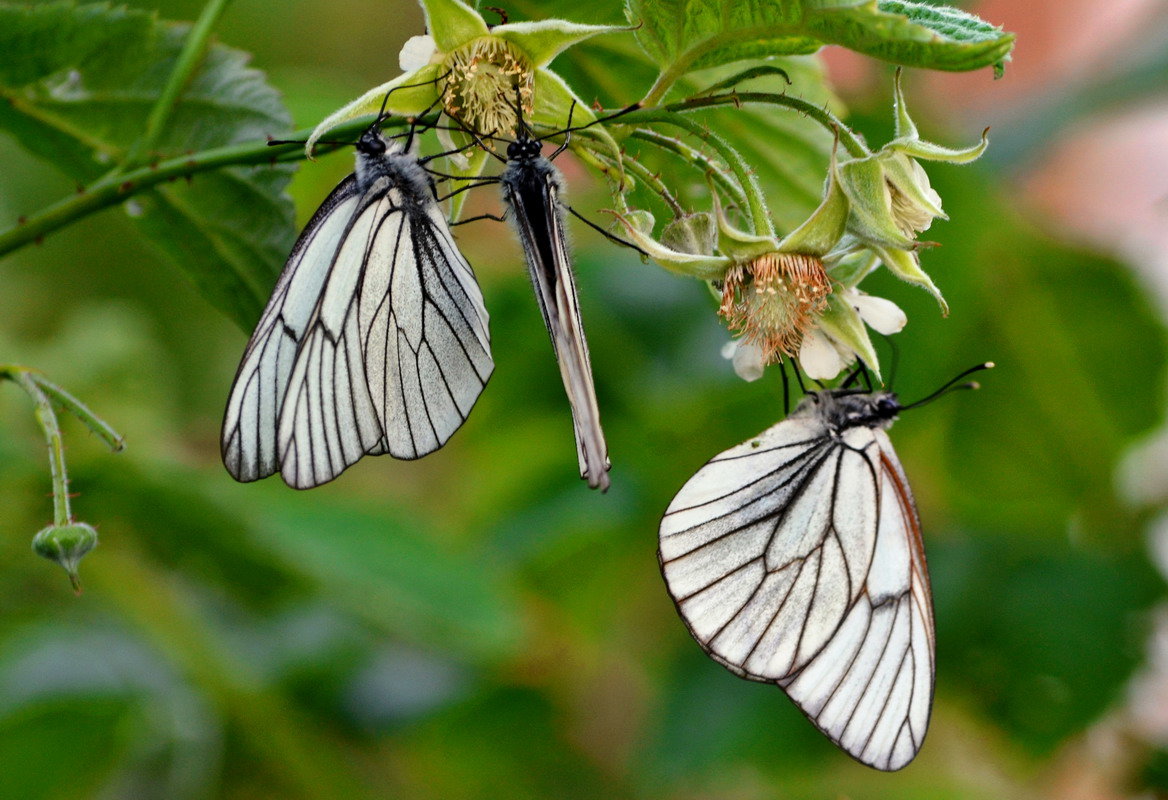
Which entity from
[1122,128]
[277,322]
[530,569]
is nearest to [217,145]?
[277,322]

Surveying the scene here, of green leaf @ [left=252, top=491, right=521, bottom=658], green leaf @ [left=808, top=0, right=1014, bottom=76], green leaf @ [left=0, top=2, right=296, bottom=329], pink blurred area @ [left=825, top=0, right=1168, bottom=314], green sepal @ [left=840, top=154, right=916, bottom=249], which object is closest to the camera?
green leaf @ [left=808, top=0, right=1014, bottom=76]

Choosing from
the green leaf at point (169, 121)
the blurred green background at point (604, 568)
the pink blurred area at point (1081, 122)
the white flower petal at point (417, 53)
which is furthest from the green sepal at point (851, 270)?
the pink blurred area at point (1081, 122)

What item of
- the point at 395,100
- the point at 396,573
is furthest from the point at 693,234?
the point at 396,573

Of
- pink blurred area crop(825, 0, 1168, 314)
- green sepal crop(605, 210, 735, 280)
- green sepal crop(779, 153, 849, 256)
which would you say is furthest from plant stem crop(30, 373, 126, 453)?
pink blurred area crop(825, 0, 1168, 314)

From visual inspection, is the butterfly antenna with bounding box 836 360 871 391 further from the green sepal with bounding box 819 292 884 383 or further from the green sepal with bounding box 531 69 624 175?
the green sepal with bounding box 531 69 624 175

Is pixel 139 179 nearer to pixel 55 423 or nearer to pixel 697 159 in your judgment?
pixel 55 423

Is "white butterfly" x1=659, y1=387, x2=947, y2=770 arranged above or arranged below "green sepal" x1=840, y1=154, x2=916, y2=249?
below

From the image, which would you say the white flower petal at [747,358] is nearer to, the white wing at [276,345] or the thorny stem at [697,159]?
the thorny stem at [697,159]
